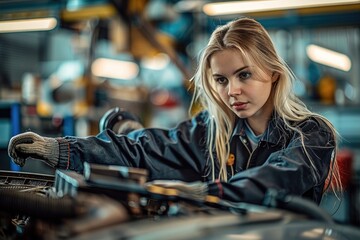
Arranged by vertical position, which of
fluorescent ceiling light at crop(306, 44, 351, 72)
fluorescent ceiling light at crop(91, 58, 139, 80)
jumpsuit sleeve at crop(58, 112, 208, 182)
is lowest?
jumpsuit sleeve at crop(58, 112, 208, 182)

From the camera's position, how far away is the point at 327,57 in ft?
27.1

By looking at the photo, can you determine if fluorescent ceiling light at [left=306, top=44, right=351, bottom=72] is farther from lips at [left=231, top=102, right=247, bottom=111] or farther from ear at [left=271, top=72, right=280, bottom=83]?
lips at [left=231, top=102, right=247, bottom=111]

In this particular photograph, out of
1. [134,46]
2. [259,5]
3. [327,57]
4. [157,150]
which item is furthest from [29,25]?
[327,57]

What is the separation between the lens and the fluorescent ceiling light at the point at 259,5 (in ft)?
15.2

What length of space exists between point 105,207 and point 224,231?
23cm

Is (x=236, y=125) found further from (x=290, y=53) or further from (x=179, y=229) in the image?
(x=290, y=53)

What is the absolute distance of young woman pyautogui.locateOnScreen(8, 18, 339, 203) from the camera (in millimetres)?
1690

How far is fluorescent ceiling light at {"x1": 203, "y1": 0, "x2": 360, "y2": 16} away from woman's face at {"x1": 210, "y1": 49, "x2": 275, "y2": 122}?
301 cm

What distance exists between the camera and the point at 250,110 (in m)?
1.84

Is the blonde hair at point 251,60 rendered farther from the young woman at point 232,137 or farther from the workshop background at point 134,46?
the workshop background at point 134,46

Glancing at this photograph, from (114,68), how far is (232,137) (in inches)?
343

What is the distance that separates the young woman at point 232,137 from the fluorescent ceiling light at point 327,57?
20.1ft

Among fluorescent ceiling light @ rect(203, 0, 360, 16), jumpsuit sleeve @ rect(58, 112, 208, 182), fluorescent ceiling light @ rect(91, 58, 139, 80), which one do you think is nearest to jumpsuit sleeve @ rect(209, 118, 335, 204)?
jumpsuit sleeve @ rect(58, 112, 208, 182)

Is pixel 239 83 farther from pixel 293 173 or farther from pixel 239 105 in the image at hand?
pixel 293 173
